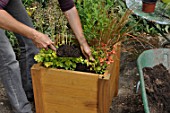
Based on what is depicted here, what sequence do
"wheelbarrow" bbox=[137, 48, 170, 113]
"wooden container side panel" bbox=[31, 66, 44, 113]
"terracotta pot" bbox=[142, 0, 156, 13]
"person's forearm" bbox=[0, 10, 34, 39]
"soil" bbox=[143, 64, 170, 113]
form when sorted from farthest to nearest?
"terracotta pot" bbox=[142, 0, 156, 13], "wheelbarrow" bbox=[137, 48, 170, 113], "soil" bbox=[143, 64, 170, 113], "wooden container side panel" bbox=[31, 66, 44, 113], "person's forearm" bbox=[0, 10, 34, 39]

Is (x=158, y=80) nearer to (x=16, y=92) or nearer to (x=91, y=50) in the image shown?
(x=91, y=50)

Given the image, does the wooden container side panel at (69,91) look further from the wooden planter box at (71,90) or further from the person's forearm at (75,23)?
the person's forearm at (75,23)

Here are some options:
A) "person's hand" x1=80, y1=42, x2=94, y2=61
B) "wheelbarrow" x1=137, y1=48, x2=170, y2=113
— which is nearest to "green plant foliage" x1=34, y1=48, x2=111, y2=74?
"person's hand" x1=80, y1=42, x2=94, y2=61

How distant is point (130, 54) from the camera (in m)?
3.94

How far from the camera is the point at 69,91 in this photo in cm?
236

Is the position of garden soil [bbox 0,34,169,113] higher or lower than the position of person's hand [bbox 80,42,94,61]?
lower

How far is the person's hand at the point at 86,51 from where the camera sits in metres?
2.34

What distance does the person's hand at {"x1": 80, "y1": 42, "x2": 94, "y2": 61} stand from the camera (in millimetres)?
2336

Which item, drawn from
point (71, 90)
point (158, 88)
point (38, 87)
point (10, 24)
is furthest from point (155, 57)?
point (10, 24)

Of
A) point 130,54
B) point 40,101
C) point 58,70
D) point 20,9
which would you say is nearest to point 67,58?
point 58,70

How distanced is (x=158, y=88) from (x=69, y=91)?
0.84 m

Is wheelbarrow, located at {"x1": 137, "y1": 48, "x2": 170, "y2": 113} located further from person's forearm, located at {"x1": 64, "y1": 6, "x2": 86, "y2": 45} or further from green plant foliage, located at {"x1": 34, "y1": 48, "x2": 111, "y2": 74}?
person's forearm, located at {"x1": 64, "y1": 6, "x2": 86, "y2": 45}

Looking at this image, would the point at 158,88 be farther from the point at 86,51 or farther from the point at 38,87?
the point at 38,87

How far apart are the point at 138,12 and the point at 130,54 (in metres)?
1.05
